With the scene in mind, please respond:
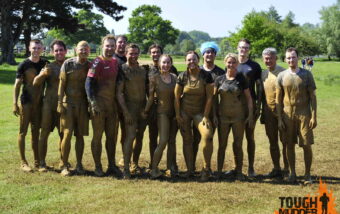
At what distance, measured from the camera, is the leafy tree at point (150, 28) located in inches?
3642

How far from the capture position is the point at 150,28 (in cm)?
9394

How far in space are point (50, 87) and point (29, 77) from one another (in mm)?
404

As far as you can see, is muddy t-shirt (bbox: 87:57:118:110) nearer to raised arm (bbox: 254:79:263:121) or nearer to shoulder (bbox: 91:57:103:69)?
shoulder (bbox: 91:57:103:69)

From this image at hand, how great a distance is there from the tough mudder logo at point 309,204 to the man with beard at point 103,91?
119 inches

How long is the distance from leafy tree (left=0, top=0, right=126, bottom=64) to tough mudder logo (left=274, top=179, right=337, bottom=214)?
2921 cm

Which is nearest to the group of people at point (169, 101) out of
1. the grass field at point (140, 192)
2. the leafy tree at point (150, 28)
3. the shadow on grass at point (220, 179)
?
the shadow on grass at point (220, 179)

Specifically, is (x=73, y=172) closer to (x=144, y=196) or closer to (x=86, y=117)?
(x=86, y=117)

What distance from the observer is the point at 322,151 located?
29.1 ft

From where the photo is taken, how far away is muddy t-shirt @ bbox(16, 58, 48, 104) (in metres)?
6.76

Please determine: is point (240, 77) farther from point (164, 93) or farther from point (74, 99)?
point (74, 99)

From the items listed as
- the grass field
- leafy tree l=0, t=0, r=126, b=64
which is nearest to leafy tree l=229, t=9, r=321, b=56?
leafy tree l=0, t=0, r=126, b=64

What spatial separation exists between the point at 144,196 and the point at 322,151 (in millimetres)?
4933

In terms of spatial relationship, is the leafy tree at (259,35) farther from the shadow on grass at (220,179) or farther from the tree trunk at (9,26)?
the shadow on grass at (220,179)

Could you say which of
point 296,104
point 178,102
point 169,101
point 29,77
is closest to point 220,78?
point 178,102
